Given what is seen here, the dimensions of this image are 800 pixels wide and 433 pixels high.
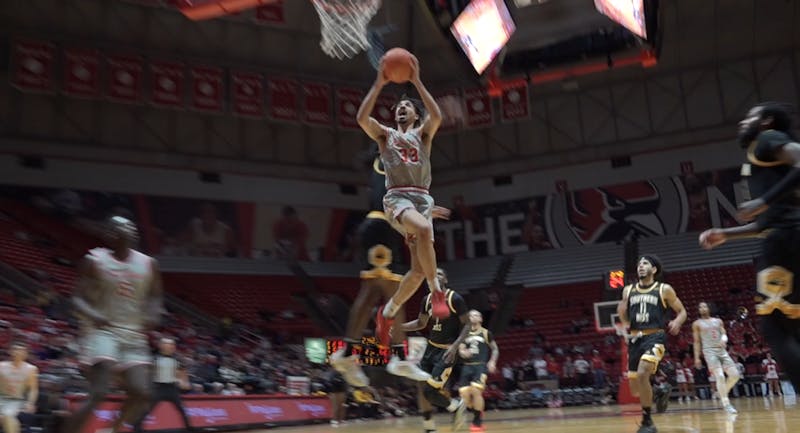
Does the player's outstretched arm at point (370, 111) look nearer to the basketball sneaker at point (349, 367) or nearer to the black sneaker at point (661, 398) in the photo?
the basketball sneaker at point (349, 367)

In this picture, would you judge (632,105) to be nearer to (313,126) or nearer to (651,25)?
(313,126)

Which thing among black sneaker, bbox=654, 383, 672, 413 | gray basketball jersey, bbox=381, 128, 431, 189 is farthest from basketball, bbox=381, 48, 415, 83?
black sneaker, bbox=654, 383, 672, 413

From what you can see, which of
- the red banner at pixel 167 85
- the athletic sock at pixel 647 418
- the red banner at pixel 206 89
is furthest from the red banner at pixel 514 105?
the athletic sock at pixel 647 418

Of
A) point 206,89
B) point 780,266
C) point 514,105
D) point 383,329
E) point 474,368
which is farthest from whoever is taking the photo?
point 514,105

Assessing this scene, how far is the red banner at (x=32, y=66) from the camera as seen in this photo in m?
23.3

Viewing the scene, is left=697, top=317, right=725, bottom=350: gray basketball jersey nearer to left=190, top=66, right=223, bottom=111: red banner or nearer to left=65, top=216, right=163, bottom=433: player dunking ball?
left=65, top=216, right=163, bottom=433: player dunking ball

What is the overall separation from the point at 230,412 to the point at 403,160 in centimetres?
1131

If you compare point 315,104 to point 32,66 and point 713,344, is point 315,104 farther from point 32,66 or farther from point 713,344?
point 713,344

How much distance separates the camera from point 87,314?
5637mm

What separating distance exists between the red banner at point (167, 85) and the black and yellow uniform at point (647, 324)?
Result: 20.9 m

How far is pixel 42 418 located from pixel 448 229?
75.7 feet

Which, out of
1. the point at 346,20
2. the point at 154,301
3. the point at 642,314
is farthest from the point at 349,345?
the point at 346,20

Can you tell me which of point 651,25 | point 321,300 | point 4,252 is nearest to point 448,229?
point 321,300

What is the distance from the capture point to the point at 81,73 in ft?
80.0
